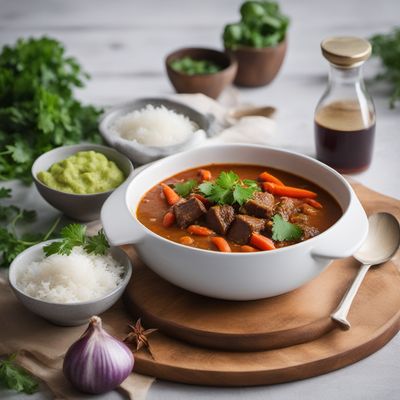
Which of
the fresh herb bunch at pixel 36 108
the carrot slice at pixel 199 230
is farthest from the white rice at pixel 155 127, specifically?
the carrot slice at pixel 199 230

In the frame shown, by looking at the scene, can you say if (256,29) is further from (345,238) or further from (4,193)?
(345,238)

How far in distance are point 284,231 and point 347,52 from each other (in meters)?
1.66

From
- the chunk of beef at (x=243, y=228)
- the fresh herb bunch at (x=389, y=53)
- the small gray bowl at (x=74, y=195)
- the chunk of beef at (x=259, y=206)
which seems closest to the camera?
the chunk of beef at (x=243, y=228)

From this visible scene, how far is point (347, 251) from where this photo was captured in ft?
11.5

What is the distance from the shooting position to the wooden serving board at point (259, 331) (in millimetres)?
3467

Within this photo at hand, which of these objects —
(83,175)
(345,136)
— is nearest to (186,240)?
(83,175)

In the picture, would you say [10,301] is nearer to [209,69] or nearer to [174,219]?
[174,219]

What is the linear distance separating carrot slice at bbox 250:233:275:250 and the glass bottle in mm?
1645

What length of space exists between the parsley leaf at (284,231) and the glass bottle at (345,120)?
1.55 metres

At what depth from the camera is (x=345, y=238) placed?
3.59 meters

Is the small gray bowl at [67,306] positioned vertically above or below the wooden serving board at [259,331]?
above

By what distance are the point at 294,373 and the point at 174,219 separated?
1000mm

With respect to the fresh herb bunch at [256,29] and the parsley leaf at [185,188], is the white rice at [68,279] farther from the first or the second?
the fresh herb bunch at [256,29]

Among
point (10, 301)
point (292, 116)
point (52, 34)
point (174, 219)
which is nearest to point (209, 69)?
point (292, 116)
